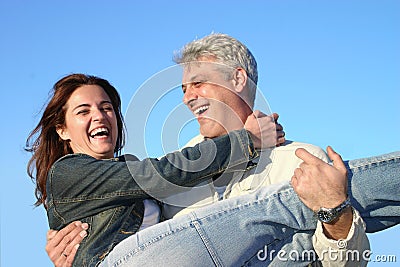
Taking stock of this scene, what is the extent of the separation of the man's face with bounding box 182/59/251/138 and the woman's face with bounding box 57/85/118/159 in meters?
0.58

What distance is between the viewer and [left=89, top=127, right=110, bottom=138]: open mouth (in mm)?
3697

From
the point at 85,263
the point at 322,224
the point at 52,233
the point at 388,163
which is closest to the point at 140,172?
the point at 85,263

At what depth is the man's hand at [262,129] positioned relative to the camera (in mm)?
3193

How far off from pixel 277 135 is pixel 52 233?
5.13ft

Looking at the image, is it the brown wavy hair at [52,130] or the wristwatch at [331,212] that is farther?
the brown wavy hair at [52,130]

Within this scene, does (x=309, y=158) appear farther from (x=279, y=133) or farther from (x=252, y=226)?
(x=279, y=133)

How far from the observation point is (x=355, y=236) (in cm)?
258

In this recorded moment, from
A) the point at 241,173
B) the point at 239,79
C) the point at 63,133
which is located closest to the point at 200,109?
the point at 239,79

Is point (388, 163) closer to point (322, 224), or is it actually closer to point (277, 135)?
point (322, 224)

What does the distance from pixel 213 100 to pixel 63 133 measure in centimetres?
110

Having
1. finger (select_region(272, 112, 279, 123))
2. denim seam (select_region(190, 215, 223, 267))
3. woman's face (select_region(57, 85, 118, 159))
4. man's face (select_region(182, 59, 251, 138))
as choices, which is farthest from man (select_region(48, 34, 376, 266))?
woman's face (select_region(57, 85, 118, 159))

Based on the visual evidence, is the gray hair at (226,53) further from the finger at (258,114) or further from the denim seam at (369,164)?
the denim seam at (369,164)

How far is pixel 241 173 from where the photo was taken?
11.3 feet

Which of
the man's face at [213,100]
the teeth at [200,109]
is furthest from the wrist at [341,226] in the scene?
the teeth at [200,109]
